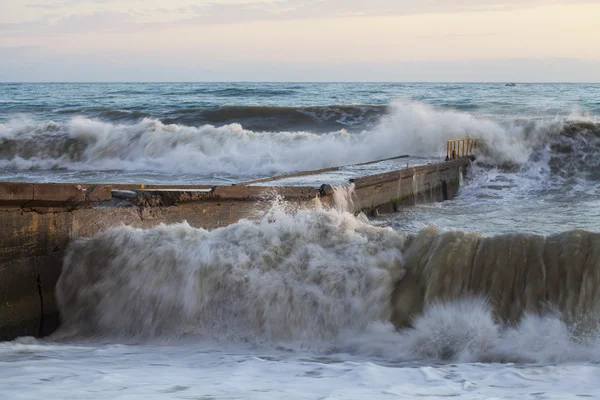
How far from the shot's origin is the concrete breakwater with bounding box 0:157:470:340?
23.0 ft

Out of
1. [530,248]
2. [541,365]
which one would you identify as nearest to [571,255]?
[530,248]

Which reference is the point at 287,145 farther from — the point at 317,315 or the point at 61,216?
the point at 317,315

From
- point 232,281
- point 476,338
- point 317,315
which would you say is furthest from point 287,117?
point 476,338

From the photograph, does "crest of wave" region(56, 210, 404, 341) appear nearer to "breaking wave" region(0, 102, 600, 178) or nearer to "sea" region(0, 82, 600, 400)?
"sea" region(0, 82, 600, 400)

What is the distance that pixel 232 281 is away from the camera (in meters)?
7.32

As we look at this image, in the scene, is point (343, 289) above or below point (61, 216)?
below

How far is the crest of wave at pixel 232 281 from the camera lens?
6.98 m

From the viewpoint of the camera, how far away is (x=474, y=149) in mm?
19812

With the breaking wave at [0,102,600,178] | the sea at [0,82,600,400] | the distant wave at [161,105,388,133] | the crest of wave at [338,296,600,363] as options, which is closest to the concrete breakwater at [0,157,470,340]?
the sea at [0,82,600,400]

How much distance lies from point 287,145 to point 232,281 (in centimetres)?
1500

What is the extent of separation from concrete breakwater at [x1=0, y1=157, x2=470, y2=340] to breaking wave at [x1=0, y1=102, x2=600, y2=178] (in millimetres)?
10003

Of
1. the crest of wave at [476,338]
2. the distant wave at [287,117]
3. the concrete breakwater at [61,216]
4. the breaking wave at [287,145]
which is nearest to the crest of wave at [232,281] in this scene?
the concrete breakwater at [61,216]

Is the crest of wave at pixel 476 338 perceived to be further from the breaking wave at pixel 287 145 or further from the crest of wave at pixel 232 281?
the breaking wave at pixel 287 145

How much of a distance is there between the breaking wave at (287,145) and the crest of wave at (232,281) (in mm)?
11421
